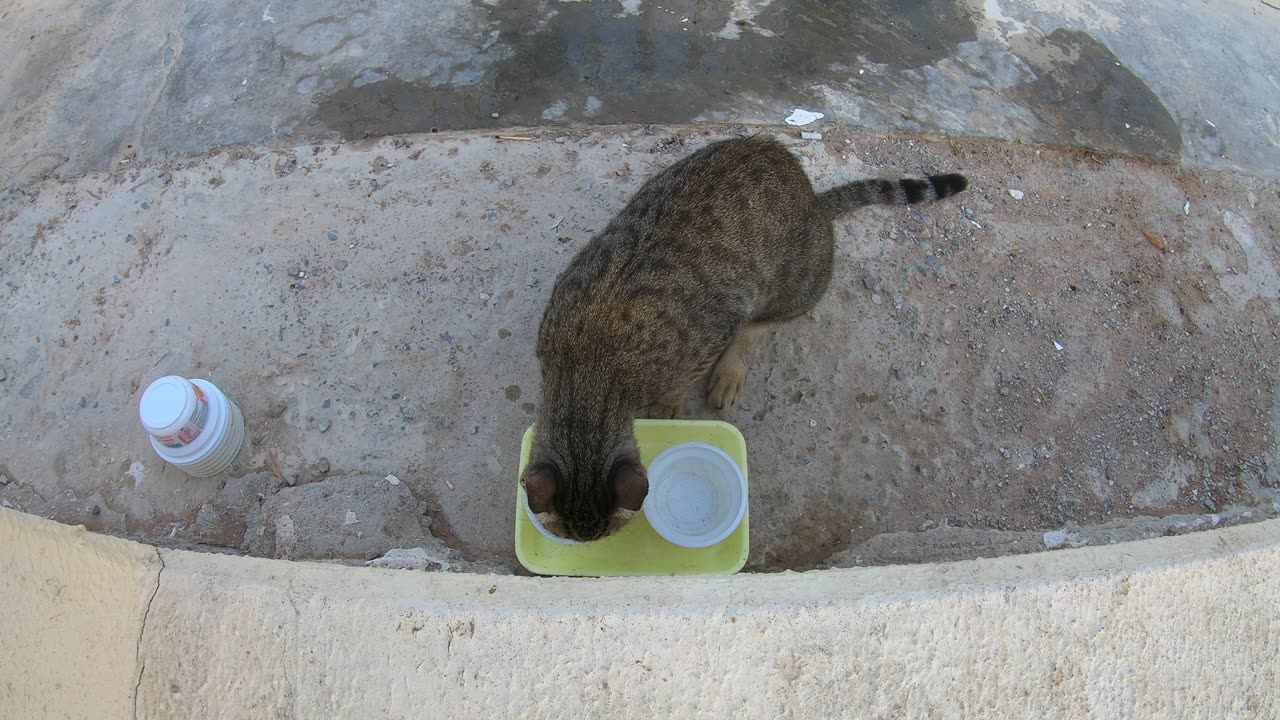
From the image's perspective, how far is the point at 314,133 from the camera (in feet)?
12.7

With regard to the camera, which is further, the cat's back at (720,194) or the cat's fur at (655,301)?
the cat's back at (720,194)

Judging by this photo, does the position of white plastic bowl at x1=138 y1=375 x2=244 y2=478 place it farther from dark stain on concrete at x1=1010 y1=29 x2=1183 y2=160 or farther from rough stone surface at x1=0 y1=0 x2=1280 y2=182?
dark stain on concrete at x1=1010 y1=29 x2=1183 y2=160

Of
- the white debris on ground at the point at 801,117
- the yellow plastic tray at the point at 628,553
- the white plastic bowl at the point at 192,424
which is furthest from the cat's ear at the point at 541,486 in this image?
the white debris on ground at the point at 801,117

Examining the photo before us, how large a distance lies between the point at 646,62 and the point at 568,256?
144 centimetres

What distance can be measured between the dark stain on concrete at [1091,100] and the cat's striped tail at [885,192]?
1.18m

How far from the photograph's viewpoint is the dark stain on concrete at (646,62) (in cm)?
397

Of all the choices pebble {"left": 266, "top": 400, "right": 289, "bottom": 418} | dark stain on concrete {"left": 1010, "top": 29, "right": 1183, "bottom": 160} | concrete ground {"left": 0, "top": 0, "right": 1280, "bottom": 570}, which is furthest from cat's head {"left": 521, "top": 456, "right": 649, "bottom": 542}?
dark stain on concrete {"left": 1010, "top": 29, "right": 1183, "bottom": 160}

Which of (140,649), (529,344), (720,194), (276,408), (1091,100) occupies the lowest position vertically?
(276,408)

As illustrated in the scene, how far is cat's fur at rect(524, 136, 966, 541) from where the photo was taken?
97.7 inches

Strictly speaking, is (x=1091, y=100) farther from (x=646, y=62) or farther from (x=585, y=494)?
(x=585, y=494)

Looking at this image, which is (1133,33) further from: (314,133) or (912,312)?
(314,133)

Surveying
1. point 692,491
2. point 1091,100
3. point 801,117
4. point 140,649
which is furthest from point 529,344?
point 1091,100

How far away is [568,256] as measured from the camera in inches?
141

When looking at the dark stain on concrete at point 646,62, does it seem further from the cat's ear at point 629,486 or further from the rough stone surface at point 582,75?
the cat's ear at point 629,486
